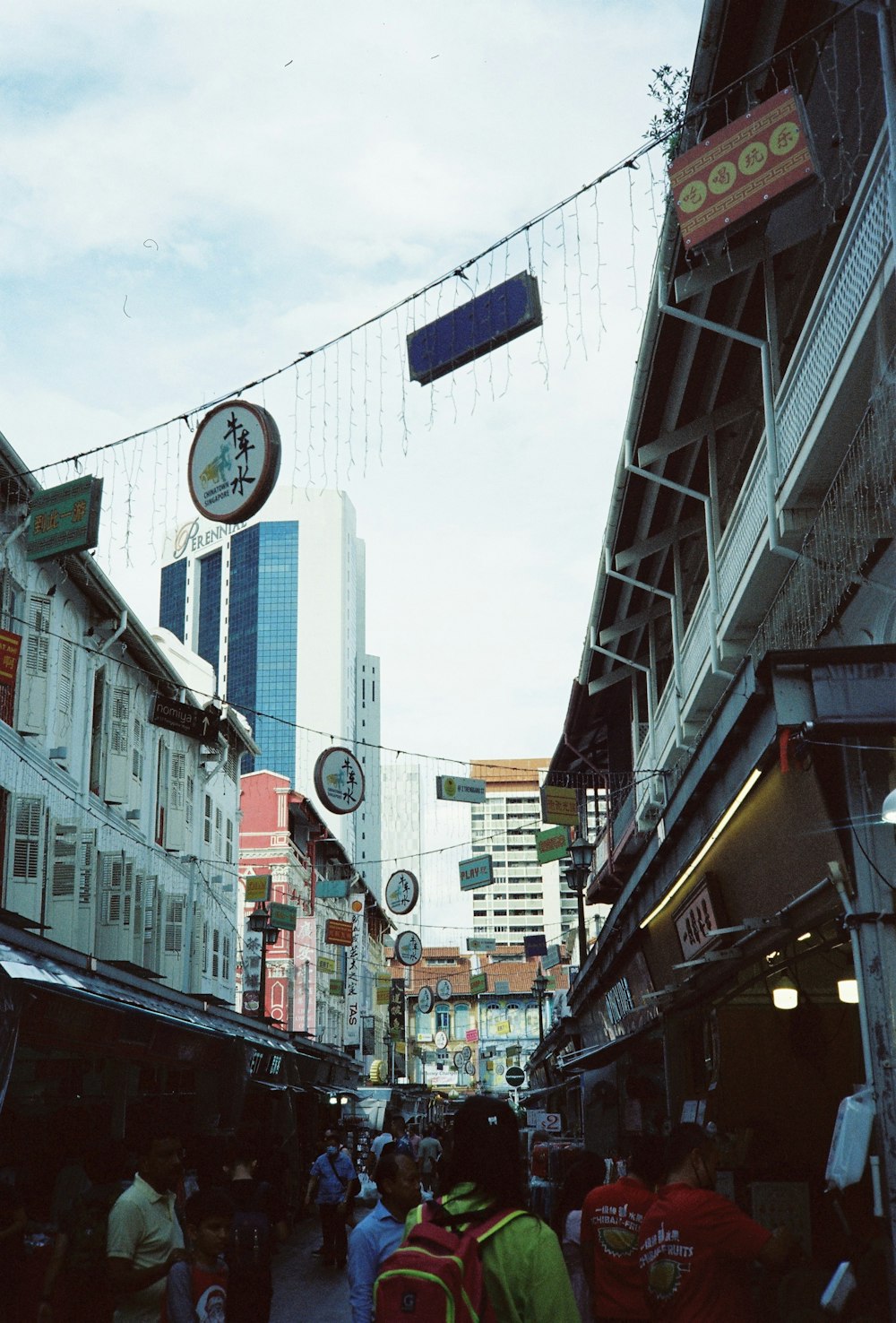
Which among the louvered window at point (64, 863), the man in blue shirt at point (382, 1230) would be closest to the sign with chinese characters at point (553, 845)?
the louvered window at point (64, 863)

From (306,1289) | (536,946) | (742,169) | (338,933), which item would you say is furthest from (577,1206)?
(536,946)

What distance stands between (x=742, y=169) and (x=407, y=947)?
3812 centimetres

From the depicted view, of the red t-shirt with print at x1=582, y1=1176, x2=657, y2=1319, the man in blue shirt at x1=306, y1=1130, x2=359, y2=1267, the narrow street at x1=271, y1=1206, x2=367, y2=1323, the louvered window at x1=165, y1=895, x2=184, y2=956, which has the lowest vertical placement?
the narrow street at x1=271, y1=1206, x2=367, y2=1323

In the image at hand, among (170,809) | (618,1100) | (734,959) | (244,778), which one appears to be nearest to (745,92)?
(734,959)

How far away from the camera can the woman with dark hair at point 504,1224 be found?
3.85 meters

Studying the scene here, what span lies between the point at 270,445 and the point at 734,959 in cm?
616

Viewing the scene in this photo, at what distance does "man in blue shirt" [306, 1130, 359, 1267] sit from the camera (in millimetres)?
18500

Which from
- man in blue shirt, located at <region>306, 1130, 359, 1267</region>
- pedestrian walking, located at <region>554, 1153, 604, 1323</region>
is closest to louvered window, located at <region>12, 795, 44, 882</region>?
man in blue shirt, located at <region>306, 1130, 359, 1267</region>

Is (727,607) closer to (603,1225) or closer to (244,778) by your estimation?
(603,1225)

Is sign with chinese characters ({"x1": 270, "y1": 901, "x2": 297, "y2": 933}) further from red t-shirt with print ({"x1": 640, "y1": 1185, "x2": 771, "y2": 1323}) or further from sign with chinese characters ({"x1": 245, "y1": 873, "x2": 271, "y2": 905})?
red t-shirt with print ({"x1": 640, "y1": 1185, "x2": 771, "y2": 1323})

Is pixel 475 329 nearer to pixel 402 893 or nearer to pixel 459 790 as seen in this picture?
pixel 459 790

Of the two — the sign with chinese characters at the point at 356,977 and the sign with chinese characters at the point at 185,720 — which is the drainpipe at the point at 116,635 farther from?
the sign with chinese characters at the point at 356,977

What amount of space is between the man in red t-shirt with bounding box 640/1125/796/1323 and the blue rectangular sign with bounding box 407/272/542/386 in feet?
23.4

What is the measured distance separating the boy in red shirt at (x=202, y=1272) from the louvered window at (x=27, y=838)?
1542 cm
